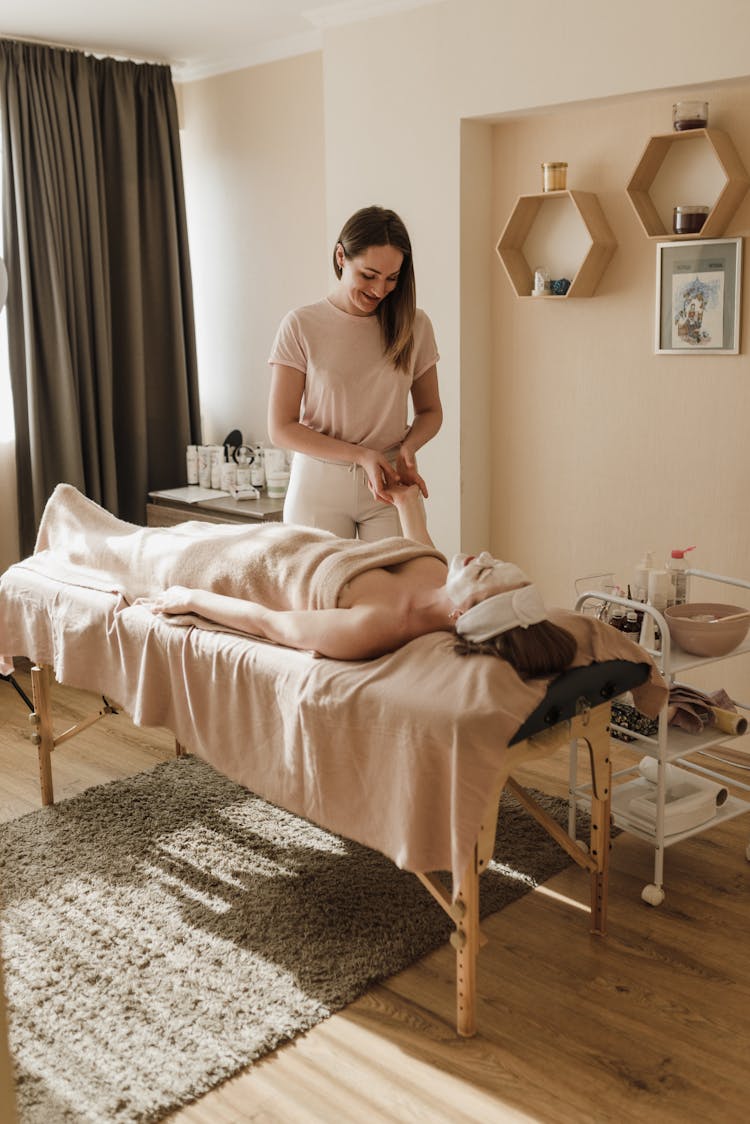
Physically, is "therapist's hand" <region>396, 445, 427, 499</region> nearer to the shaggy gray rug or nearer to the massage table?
the massage table

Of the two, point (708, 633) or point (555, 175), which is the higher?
point (555, 175)

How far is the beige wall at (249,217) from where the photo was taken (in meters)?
4.04

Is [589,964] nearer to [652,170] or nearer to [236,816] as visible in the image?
[236,816]

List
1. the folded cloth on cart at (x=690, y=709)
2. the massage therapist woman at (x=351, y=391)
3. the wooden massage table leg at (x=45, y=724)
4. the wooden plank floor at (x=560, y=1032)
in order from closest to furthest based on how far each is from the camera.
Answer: the wooden plank floor at (x=560, y=1032) → the folded cloth on cart at (x=690, y=709) → the massage therapist woman at (x=351, y=391) → the wooden massage table leg at (x=45, y=724)

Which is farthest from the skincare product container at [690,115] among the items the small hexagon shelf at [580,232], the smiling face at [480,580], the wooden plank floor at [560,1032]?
the wooden plank floor at [560,1032]

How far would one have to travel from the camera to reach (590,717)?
2.16 meters

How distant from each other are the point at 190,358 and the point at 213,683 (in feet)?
8.19

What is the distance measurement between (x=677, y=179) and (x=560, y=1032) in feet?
7.44

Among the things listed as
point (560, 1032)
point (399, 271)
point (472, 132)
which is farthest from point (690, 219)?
point (560, 1032)

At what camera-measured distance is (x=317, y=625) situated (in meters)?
2.11

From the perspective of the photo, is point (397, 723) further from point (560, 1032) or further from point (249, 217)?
point (249, 217)

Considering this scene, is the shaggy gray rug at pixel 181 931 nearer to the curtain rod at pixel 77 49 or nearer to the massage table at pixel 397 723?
the massage table at pixel 397 723

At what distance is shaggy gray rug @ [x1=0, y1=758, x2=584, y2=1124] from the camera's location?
1.91m

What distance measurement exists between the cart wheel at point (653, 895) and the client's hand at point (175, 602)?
118 centimetres
